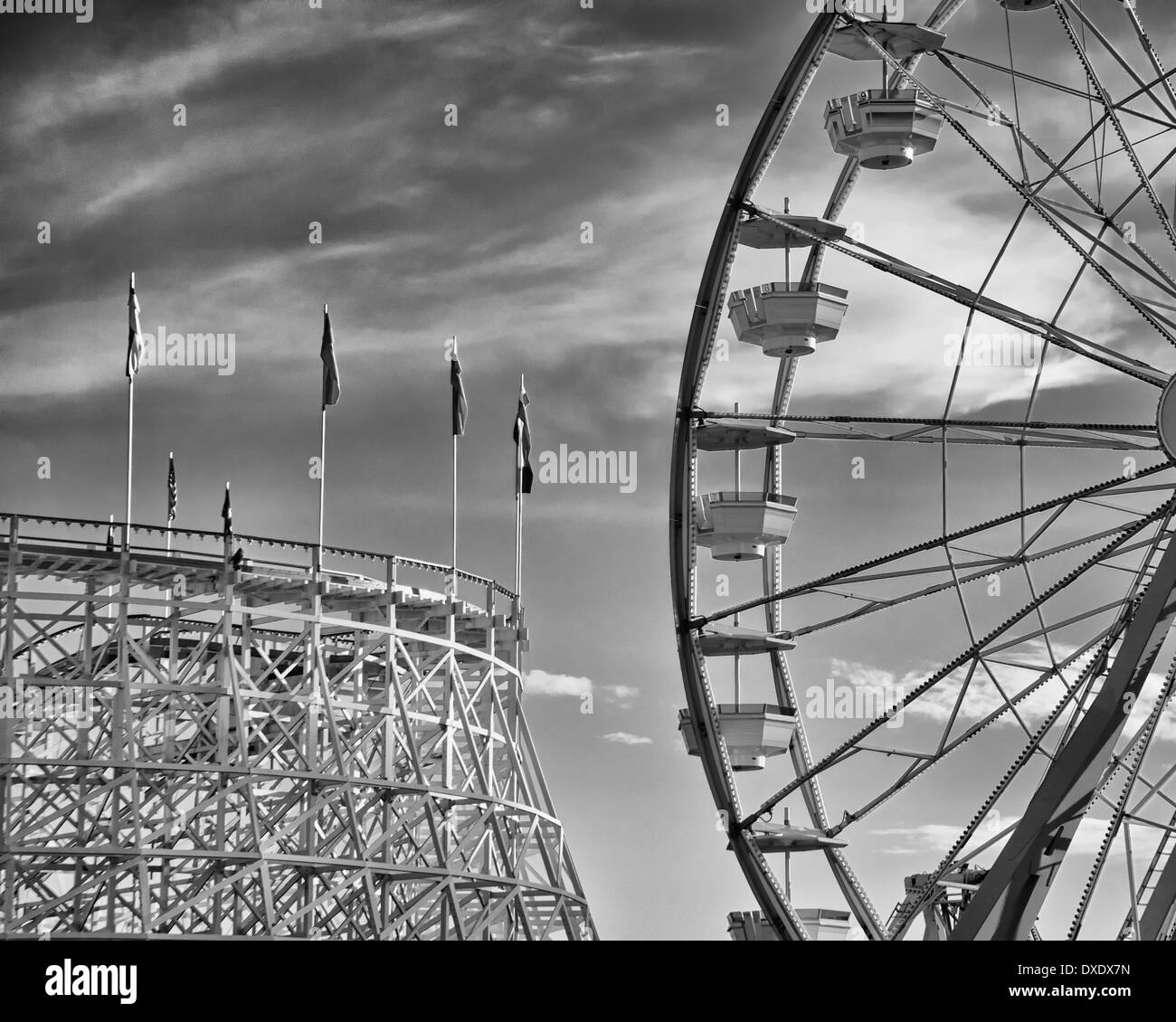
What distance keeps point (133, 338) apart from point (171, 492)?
42.4 ft

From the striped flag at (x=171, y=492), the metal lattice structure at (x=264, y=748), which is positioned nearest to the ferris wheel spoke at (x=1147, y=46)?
the metal lattice structure at (x=264, y=748)

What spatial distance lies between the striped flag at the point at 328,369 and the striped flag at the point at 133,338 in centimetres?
532

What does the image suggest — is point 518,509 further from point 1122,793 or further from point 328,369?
point 1122,793

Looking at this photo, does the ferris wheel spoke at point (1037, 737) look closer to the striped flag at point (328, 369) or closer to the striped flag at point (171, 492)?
the striped flag at point (328, 369)

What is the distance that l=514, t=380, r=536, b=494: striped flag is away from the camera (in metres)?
50.0

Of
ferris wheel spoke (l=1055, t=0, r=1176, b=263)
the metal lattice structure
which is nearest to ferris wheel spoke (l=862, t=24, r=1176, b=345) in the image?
ferris wheel spoke (l=1055, t=0, r=1176, b=263)

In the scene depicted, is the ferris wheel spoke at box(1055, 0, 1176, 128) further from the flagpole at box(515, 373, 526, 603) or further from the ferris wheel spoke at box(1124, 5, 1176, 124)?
the flagpole at box(515, 373, 526, 603)

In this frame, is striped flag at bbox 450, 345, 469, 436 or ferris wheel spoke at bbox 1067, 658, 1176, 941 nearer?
ferris wheel spoke at bbox 1067, 658, 1176, 941

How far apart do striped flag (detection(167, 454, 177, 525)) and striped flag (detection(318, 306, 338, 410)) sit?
9568 millimetres

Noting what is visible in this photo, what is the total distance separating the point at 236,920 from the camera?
4750 cm

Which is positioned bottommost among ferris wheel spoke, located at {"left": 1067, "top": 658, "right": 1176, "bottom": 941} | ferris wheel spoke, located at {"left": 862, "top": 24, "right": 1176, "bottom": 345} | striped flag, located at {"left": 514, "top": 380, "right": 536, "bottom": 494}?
ferris wheel spoke, located at {"left": 1067, "top": 658, "right": 1176, "bottom": 941}
